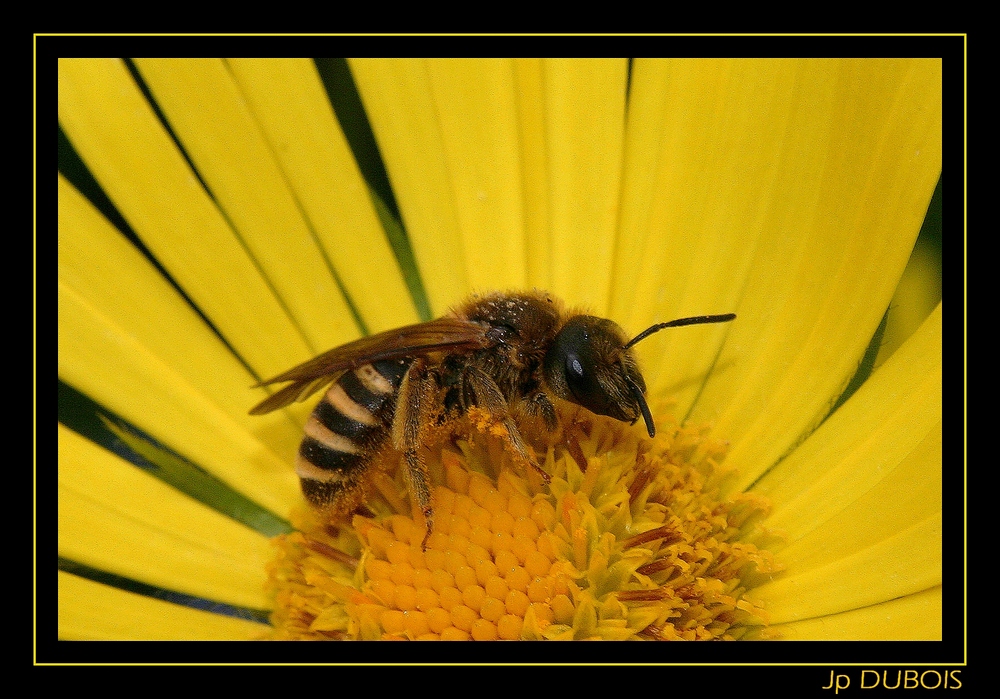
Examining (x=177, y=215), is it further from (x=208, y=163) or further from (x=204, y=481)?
(x=204, y=481)

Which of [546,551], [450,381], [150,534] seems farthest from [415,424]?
[150,534]

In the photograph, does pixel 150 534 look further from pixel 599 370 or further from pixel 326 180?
pixel 599 370

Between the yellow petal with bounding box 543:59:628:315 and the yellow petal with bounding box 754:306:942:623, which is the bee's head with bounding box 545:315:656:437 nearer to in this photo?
the yellow petal with bounding box 754:306:942:623

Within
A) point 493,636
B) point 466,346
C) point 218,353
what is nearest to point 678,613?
point 493,636

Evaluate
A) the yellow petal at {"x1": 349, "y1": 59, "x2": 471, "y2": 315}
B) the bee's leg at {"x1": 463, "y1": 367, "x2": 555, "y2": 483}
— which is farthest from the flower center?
the yellow petal at {"x1": 349, "y1": 59, "x2": 471, "y2": 315}

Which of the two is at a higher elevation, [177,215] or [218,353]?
[177,215]
